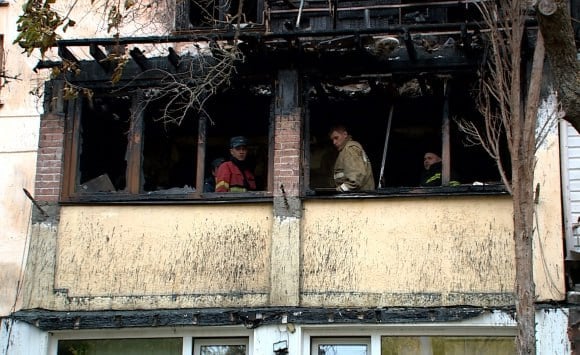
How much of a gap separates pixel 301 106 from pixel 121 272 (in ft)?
10.0

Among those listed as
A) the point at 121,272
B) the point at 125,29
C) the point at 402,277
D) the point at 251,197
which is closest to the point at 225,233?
the point at 251,197

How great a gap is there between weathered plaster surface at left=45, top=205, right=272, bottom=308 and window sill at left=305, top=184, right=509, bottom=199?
774 mm

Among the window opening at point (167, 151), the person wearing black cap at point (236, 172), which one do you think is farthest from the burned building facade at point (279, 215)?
the person wearing black cap at point (236, 172)

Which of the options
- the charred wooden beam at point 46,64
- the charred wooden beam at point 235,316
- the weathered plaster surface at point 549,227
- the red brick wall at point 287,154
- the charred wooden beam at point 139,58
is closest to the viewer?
the weathered plaster surface at point 549,227

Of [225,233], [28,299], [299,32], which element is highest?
[299,32]

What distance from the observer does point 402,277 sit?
1241 centimetres

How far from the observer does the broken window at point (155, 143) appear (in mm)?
13555

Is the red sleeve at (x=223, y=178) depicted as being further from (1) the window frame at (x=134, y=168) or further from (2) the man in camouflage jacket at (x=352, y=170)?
(2) the man in camouflage jacket at (x=352, y=170)

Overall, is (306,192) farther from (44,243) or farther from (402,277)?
(44,243)

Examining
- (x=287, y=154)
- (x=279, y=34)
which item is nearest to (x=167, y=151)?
(x=287, y=154)

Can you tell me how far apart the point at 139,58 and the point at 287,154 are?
7.46 feet

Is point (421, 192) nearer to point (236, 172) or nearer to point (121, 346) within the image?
point (236, 172)

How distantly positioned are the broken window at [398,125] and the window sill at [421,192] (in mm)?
251

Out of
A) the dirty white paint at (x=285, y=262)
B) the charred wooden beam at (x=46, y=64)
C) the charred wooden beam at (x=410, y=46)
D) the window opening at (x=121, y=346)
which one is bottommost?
the window opening at (x=121, y=346)
